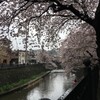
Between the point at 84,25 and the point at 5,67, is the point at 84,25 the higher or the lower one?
the higher one

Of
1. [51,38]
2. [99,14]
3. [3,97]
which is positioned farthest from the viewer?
[3,97]

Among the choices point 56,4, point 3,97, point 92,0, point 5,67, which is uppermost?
point 92,0

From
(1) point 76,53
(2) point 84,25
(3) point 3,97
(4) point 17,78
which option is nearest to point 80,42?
(1) point 76,53

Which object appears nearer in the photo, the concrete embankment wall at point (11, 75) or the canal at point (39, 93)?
the canal at point (39, 93)

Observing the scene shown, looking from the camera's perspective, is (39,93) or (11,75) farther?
(11,75)

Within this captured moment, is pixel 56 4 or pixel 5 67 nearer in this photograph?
pixel 56 4

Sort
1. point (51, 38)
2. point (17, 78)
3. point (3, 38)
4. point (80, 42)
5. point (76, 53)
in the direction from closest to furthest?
point (3, 38)
point (51, 38)
point (80, 42)
point (76, 53)
point (17, 78)

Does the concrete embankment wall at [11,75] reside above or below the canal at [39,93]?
above

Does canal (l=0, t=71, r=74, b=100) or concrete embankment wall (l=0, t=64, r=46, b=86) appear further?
concrete embankment wall (l=0, t=64, r=46, b=86)

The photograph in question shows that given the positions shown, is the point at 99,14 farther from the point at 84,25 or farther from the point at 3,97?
the point at 3,97

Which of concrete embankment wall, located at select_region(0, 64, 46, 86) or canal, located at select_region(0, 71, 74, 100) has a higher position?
concrete embankment wall, located at select_region(0, 64, 46, 86)

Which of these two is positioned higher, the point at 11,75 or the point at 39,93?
the point at 11,75

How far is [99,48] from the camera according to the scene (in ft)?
20.6

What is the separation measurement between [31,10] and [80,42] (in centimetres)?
1007
